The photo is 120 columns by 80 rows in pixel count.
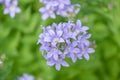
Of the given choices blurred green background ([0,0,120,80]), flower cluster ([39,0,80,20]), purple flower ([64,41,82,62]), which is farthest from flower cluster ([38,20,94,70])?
blurred green background ([0,0,120,80])

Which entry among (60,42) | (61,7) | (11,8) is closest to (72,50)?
(60,42)

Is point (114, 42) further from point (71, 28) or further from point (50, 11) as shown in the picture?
point (71, 28)

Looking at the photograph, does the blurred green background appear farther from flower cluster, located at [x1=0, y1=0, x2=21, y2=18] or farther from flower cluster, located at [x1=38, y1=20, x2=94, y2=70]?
flower cluster, located at [x1=38, y1=20, x2=94, y2=70]

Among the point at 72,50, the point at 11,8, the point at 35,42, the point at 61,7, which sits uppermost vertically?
the point at 11,8

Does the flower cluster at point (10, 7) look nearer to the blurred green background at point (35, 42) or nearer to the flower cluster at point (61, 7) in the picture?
the blurred green background at point (35, 42)

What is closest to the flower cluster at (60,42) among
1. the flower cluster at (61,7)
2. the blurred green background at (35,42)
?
the flower cluster at (61,7)

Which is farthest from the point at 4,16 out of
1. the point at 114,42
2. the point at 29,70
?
the point at 114,42

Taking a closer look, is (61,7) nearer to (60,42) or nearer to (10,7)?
(60,42)

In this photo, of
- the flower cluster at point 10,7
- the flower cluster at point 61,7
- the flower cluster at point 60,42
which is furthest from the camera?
the flower cluster at point 10,7
